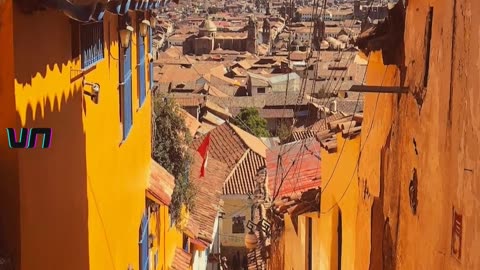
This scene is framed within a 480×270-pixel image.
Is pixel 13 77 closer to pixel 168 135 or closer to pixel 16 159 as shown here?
pixel 16 159

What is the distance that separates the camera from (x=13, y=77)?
4668 millimetres

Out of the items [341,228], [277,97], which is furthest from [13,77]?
[277,97]

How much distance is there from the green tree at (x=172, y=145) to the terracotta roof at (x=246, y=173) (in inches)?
583

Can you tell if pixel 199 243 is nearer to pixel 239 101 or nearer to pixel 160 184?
pixel 160 184

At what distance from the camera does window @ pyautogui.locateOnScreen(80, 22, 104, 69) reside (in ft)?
22.3

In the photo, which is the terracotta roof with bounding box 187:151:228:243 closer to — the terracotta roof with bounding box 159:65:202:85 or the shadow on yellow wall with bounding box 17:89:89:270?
the shadow on yellow wall with bounding box 17:89:89:270

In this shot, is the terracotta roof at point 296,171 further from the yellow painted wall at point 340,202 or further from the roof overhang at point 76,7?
the roof overhang at point 76,7

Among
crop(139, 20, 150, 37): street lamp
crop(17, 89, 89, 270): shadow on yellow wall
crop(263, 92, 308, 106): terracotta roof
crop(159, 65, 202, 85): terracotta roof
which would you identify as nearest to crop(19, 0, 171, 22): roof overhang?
crop(17, 89, 89, 270): shadow on yellow wall

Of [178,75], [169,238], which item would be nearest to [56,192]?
[169,238]

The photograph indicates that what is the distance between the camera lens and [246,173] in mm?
31609

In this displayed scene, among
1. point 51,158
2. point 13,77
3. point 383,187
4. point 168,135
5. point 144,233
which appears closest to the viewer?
point 13,77

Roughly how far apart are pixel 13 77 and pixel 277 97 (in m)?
48.0

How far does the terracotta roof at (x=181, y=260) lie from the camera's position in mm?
16031

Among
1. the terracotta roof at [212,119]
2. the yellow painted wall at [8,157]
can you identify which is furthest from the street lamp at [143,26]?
the terracotta roof at [212,119]
